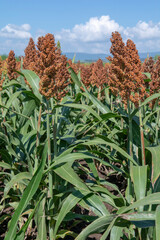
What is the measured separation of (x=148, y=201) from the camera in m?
1.28

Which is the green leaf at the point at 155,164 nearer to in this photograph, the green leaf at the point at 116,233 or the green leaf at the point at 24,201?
the green leaf at the point at 116,233

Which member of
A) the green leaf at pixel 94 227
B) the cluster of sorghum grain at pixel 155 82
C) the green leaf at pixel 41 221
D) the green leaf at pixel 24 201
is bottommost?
the green leaf at pixel 41 221

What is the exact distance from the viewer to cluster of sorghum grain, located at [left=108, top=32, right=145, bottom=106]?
1.75 m

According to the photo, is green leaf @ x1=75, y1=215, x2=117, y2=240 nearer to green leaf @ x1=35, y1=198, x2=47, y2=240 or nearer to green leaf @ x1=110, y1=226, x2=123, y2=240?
green leaf @ x1=110, y1=226, x2=123, y2=240

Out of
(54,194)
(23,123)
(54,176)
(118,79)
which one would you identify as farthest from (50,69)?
(23,123)

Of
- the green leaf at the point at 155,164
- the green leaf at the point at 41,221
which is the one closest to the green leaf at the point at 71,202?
the green leaf at the point at 41,221

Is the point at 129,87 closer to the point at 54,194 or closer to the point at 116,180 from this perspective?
the point at 54,194

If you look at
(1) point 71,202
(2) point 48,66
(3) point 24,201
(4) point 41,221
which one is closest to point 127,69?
(2) point 48,66

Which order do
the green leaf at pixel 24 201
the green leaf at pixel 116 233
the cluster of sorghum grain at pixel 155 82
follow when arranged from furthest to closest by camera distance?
1. the cluster of sorghum grain at pixel 155 82
2. the green leaf at pixel 116 233
3. the green leaf at pixel 24 201

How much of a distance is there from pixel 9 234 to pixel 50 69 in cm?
104

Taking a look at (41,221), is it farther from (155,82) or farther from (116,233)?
(155,82)

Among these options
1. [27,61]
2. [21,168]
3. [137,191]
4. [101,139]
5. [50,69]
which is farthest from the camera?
[27,61]

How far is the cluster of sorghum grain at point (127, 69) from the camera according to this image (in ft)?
5.74

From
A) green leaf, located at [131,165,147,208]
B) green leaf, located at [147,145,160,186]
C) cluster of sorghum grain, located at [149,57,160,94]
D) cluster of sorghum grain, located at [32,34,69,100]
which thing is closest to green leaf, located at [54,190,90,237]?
green leaf, located at [131,165,147,208]
